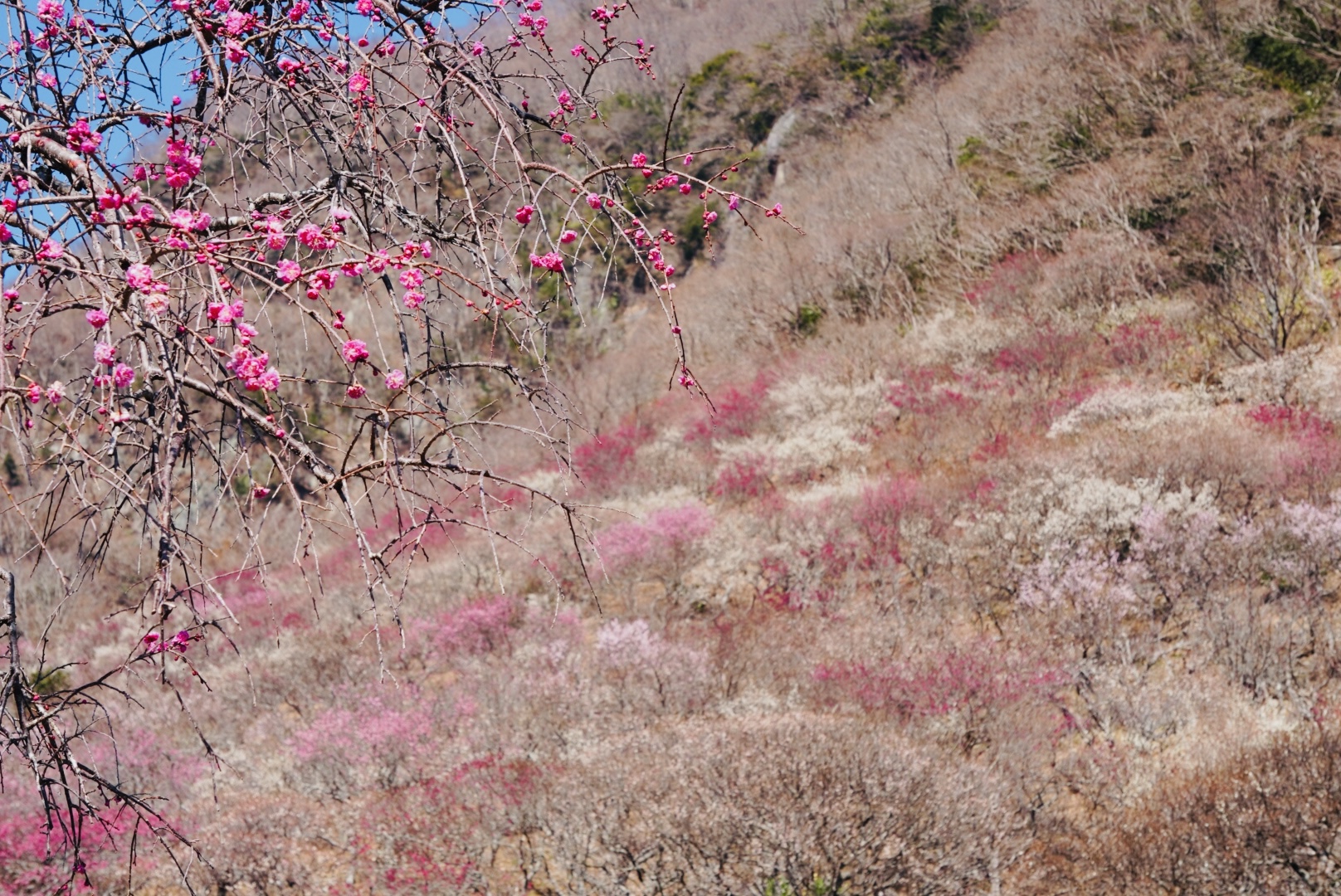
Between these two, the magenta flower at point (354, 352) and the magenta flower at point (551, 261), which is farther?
the magenta flower at point (551, 261)

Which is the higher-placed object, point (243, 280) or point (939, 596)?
point (243, 280)

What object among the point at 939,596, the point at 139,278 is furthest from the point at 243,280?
the point at 939,596

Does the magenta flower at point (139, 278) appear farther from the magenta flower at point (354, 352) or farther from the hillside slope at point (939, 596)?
the hillside slope at point (939, 596)

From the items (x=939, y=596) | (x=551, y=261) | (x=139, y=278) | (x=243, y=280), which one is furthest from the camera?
(x=939, y=596)

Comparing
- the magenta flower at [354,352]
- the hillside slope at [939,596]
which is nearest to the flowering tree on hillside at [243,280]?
the magenta flower at [354,352]

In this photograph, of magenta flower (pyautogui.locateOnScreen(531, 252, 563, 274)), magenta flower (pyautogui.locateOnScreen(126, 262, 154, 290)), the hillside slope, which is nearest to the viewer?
magenta flower (pyautogui.locateOnScreen(126, 262, 154, 290))

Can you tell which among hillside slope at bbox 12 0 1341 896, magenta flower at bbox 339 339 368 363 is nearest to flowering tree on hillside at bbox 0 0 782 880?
magenta flower at bbox 339 339 368 363

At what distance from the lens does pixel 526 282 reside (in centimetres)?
146

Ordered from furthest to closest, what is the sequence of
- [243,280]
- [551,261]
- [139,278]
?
[243,280], [551,261], [139,278]

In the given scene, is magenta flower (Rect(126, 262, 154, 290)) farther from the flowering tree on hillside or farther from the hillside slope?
the hillside slope

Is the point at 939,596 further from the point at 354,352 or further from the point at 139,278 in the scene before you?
the point at 139,278

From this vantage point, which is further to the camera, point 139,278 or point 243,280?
point 243,280

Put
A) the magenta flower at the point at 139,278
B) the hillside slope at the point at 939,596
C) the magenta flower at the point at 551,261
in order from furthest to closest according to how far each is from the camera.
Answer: the hillside slope at the point at 939,596 → the magenta flower at the point at 551,261 → the magenta flower at the point at 139,278

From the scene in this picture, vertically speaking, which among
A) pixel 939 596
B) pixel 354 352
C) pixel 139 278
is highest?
pixel 139 278
